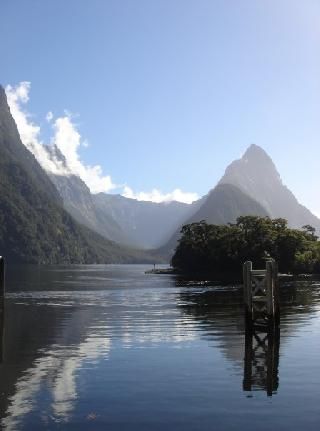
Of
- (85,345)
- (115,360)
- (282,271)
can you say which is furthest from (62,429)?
(282,271)

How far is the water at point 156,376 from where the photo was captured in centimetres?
1769

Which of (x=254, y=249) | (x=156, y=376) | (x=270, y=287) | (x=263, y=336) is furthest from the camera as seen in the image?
(x=254, y=249)

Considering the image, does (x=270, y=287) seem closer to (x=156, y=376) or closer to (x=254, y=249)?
(x=156, y=376)

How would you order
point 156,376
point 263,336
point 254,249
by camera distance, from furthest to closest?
point 254,249 < point 263,336 < point 156,376

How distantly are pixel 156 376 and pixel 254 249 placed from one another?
141396 millimetres

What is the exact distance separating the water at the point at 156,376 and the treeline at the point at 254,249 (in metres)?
115

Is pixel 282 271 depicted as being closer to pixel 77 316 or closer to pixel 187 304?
pixel 187 304

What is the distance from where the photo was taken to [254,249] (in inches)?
6393

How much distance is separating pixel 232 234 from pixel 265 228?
1360 centimetres

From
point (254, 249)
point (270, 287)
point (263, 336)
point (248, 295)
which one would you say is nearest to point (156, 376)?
point (248, 295)

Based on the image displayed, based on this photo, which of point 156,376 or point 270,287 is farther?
point 270,287

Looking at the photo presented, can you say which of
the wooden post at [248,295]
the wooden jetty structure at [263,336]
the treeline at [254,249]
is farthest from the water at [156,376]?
the treeline at [254,249]

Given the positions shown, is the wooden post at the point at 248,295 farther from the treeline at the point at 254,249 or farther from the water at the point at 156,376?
the treeline at the point at 254,249

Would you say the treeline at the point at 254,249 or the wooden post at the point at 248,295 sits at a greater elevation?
the treeline at the point at 254,249
